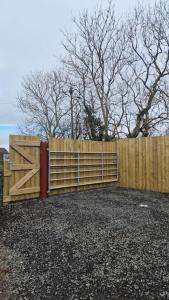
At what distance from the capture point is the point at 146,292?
240 cm

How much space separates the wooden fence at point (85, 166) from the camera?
6.43 m

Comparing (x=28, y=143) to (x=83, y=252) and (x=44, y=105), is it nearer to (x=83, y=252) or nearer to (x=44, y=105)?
(x=83, y=252)

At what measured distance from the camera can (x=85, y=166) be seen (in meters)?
8.43

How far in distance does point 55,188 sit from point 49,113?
1477cm

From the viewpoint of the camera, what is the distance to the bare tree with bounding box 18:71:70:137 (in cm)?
2062

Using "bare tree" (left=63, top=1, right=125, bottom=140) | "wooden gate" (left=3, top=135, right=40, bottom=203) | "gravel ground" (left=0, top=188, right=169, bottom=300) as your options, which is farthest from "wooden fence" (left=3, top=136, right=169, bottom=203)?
"bare tree" (left=63, top=1, right=125, bottom=140)

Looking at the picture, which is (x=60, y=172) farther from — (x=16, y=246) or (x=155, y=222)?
(x=16, y=246)

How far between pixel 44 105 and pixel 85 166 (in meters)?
14.2

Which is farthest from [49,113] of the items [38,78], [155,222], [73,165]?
[155,222]

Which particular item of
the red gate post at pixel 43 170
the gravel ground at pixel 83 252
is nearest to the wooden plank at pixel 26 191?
the red gate post at pixel 43 170

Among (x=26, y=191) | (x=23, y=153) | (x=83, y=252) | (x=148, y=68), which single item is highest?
(x=148, y=68)

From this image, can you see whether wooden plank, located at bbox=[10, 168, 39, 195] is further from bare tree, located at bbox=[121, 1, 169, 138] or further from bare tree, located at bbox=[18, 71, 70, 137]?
bare tree, located at bbox=[18, 71, 70, 137]

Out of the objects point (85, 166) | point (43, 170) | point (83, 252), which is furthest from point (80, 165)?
point (83, 252)

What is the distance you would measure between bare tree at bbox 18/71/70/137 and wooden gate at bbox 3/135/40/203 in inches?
537
